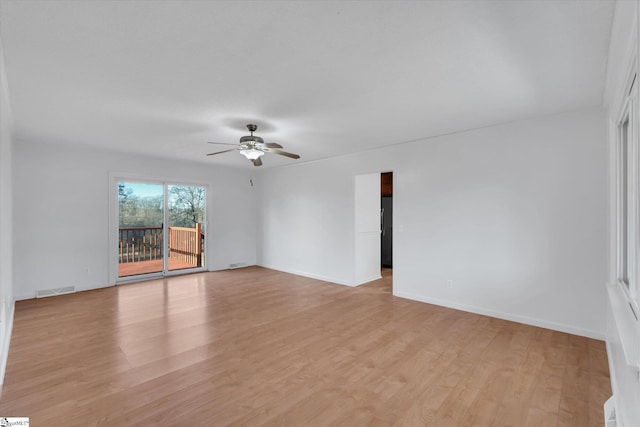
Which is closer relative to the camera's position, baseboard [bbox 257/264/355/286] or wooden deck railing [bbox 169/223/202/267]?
baseboard [bbox 257/264/355/286]

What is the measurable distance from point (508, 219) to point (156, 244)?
617cm

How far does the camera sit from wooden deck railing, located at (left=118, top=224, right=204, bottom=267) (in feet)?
18.6

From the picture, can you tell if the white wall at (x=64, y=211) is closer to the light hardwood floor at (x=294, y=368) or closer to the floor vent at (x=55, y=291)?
the floor vent at (x=55, y=291)

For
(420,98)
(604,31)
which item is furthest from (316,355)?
(604,31)

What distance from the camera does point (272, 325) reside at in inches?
136

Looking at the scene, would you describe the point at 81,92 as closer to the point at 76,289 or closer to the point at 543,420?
the point at 76,289

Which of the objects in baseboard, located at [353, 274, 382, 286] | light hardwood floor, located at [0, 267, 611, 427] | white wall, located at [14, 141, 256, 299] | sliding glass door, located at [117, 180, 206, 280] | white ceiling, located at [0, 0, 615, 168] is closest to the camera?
white ceiling, located at [0, 0, 615, 168]

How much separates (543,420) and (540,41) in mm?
2426

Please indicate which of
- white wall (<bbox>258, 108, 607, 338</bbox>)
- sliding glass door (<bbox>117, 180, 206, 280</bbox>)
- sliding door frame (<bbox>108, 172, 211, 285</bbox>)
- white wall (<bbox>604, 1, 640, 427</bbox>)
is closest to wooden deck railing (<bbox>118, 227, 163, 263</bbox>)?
sliding glass door (<bbox>117, 180, 206, 280</bbox>)

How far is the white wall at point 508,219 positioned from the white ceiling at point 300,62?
1.25 ft

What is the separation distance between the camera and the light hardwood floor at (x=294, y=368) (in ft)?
6.32

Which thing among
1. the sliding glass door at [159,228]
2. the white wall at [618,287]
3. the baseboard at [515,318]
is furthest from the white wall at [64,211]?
the white wall at [618,287]

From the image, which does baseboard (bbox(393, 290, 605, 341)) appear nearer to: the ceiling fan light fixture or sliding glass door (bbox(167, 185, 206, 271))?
the ceiling fan light fixture

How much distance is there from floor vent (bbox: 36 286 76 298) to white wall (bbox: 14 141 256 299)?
0.20ft
